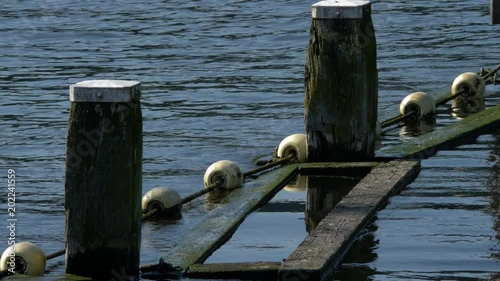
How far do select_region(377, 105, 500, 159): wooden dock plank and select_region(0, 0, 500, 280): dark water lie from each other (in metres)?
0.14

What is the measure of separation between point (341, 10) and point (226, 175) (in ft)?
4.70

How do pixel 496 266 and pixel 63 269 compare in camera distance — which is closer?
pixel 496 266

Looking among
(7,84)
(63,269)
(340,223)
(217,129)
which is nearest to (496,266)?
(340,223)

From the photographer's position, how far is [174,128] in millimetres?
14812

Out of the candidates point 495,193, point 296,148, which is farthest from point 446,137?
point 495,193

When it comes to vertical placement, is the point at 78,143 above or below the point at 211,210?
above

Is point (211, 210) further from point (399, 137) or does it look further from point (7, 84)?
point (7, 84)

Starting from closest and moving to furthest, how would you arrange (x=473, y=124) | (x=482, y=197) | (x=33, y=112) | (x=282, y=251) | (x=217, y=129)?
1. (x=282, y=251)
2. (x=482, y=197)
3. (x=473, y=124)
4. (x=217, y=129)
5. (x=33, y=112)

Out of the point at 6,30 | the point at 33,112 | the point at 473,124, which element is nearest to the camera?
the point at 473,124

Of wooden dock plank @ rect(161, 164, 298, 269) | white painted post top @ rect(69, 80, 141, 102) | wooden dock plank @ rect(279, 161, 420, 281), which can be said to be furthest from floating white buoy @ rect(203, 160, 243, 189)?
white painted post top @ rect(69, 80, 141, 102)

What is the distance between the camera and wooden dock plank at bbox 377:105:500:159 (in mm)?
11062

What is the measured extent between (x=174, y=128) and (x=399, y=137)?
3083mm

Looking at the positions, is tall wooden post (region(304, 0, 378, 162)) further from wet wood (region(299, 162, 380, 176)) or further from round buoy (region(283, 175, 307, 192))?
round buoy (region(283, 175, 307, 192))

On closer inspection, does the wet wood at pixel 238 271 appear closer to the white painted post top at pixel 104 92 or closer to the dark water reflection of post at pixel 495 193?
the white painted post top at pixel 104 92
